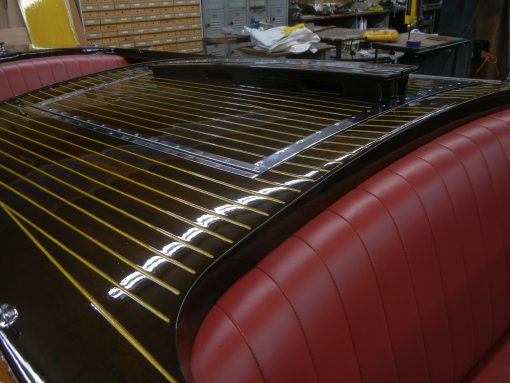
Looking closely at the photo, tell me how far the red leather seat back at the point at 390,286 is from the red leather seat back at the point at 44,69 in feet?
6.37

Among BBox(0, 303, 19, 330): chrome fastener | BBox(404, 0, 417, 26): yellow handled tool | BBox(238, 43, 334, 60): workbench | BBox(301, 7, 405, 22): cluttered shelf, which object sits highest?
BBox(404, 0, 417, 26): yellow handled tool

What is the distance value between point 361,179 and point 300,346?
381mm

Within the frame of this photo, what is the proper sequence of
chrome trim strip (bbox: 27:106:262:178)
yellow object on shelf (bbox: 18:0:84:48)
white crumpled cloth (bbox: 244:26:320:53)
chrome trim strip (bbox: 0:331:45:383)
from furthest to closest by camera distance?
white crumpled cloth (bbox: 244:26:320:53) → yellow object on shelf (bbox: 18:0:84:48) → chrome trim strip (bbox: 27:106:262:178) → chrome trim strip (bbox: 0:331:45:383)

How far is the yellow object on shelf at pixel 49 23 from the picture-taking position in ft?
9.30

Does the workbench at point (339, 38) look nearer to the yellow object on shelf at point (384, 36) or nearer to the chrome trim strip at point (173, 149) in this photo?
the yellow object on shelf at point (384, 36)

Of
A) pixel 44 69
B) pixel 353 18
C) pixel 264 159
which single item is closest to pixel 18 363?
pixel 264 159

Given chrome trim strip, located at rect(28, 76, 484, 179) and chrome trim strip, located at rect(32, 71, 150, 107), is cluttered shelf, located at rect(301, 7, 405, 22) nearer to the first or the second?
chrome trim strip, located at rect(32, 71, 150, 107)

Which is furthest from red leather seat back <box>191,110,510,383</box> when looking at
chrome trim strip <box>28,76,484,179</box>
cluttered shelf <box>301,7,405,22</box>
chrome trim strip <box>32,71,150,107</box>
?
cluttered shelf <box>301,7,405,22</box>

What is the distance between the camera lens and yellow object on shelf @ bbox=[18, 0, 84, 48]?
2834mm

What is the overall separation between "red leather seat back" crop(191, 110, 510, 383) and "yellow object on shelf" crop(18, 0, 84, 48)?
2.61 metres

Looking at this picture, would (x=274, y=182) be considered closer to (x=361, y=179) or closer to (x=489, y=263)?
(x=361, y=179)

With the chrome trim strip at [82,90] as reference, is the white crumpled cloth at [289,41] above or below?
below

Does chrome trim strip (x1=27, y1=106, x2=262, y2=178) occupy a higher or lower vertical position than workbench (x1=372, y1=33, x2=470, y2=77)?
higher

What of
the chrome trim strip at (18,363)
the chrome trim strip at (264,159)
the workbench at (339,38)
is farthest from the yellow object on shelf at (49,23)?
the chrome trim strip at (18,363)
